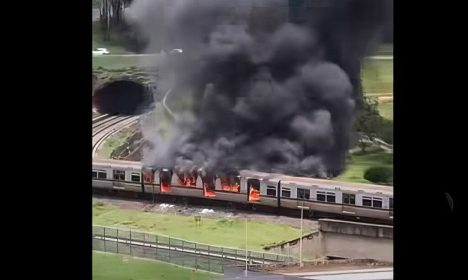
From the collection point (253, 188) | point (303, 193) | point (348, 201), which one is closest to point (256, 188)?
point (253, 188)

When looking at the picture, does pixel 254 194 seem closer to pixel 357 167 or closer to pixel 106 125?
pixel 357 167

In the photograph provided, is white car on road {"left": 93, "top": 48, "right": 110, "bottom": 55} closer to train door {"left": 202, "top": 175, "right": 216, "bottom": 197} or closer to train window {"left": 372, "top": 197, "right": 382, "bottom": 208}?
train door {"left": 202, "top": 175, "right": 216, "bottom": 197}

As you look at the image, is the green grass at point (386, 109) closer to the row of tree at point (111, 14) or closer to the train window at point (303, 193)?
the train window at point (303, 193)

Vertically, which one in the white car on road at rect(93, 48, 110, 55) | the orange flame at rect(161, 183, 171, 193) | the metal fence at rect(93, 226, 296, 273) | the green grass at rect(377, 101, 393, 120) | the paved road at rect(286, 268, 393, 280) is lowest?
the paved road at rect(286, 268, 393, 280)

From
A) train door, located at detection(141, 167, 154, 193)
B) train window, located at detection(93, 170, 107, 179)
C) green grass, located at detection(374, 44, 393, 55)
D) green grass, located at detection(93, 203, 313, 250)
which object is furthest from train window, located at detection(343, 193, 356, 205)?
train window, located at detection(93, 170, 107, 179)
